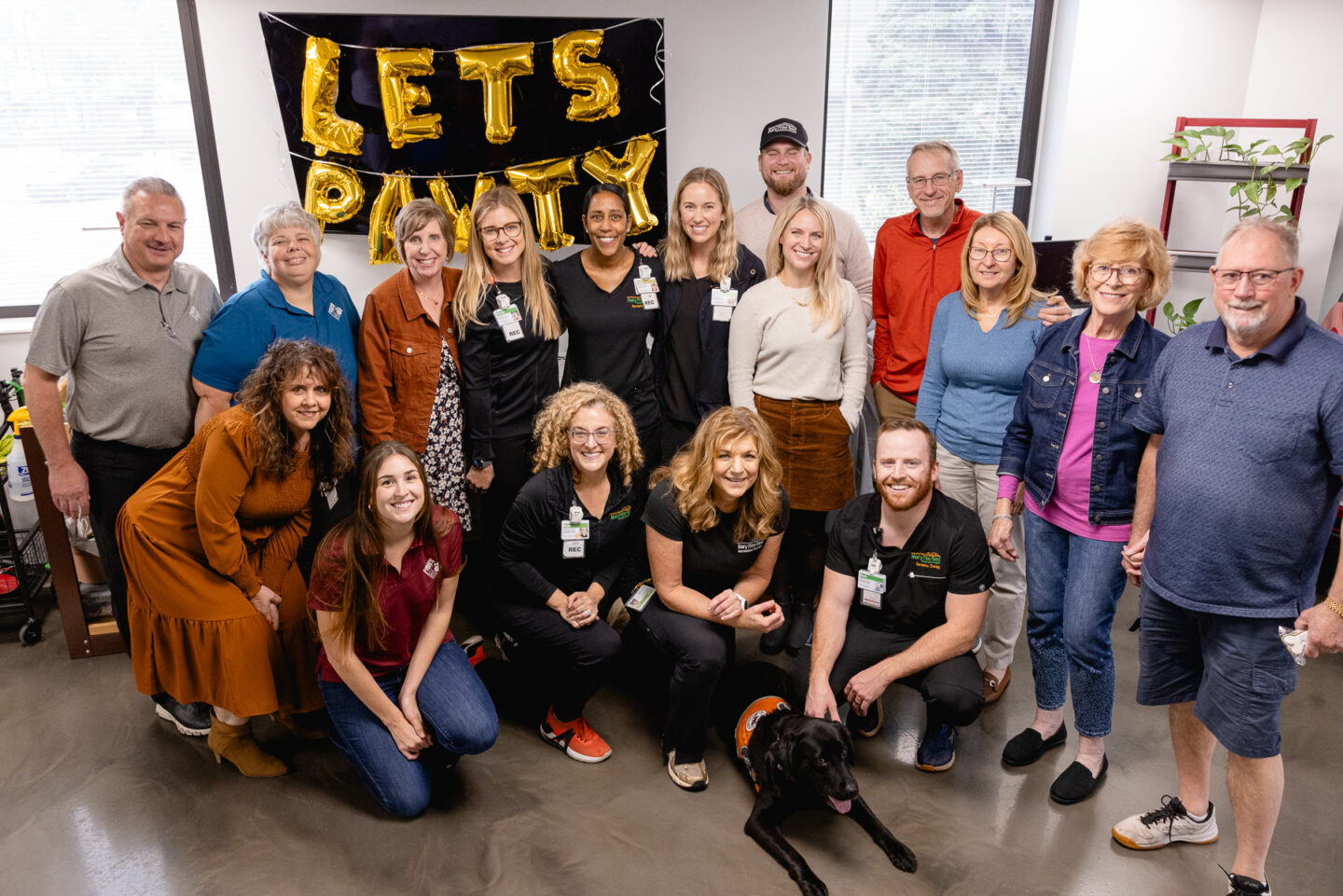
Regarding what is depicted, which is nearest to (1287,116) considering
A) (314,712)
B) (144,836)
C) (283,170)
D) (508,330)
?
(508,330)

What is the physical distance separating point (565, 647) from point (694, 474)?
0.66 metres

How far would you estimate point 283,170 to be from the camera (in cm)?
388

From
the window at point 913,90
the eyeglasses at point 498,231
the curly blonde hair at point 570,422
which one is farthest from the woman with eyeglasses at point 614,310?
the window at point 913,90

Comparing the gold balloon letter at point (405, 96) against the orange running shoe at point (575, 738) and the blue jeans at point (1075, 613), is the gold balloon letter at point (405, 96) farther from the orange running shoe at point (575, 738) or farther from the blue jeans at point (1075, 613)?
the blue jeans at point (1075, 613)

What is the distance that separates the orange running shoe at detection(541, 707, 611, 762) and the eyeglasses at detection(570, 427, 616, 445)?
2.87ft

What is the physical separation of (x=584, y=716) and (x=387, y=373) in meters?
1.32

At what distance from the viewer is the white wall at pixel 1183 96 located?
407 cm

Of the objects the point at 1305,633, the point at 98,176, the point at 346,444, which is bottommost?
the point at 1305,633

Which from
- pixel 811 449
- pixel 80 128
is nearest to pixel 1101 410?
pixel 811 449

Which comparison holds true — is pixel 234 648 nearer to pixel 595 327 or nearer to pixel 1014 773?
pixel 595 327

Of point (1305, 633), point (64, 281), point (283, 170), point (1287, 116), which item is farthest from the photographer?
point (1287, 116)

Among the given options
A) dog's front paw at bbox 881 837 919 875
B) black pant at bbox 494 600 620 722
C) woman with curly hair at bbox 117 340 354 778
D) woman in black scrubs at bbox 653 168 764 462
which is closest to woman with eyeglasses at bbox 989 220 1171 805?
dog's front paw at bbox 881 837 919 875

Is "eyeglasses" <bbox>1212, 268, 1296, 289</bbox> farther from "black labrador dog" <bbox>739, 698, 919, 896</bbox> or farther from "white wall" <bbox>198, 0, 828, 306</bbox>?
"white wall" <bbox>198, 0, 828, 306</bbox>

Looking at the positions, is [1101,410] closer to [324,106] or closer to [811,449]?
[811,449]
